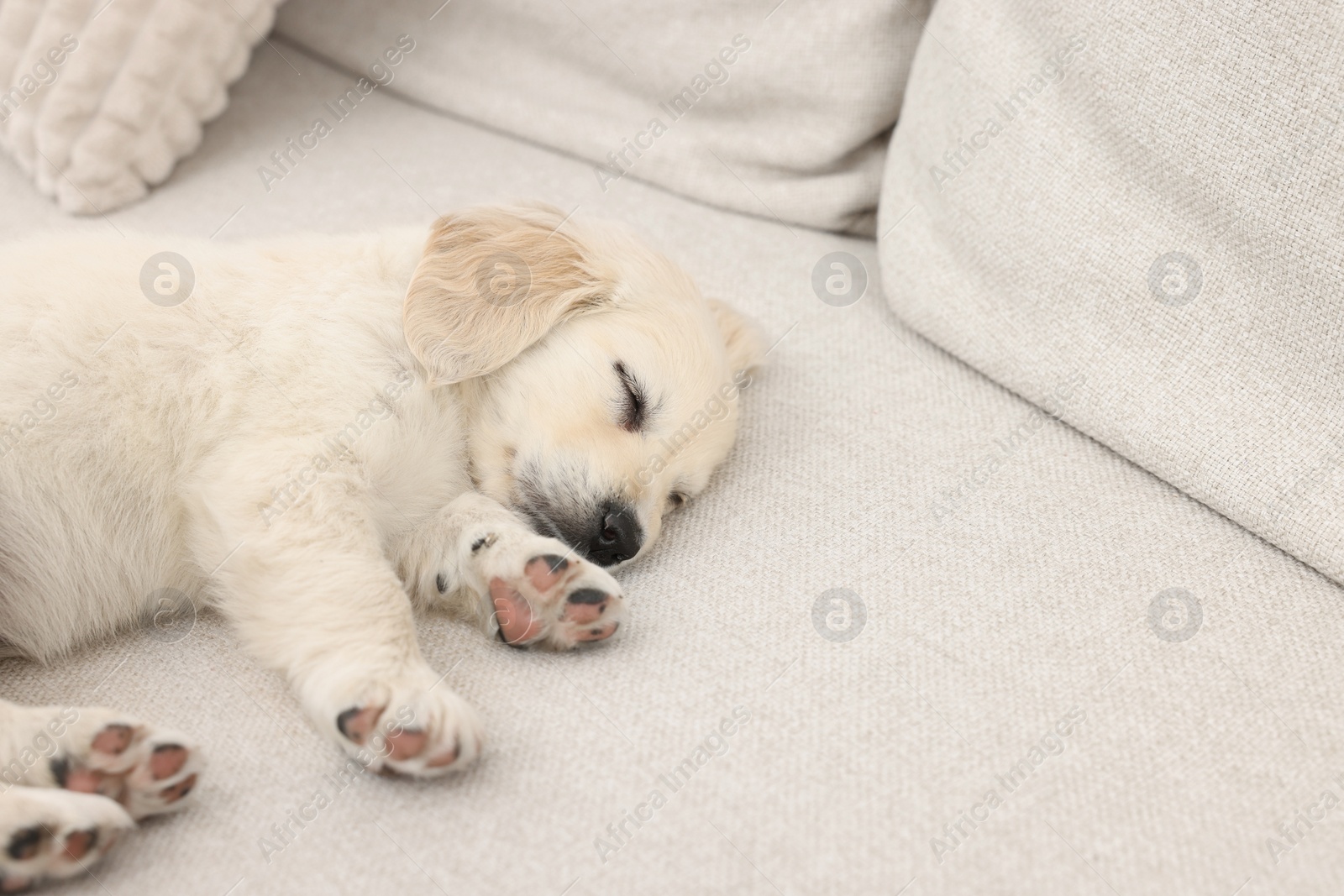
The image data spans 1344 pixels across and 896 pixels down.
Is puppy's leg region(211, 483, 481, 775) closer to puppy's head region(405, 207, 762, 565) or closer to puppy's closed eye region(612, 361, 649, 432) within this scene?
puppy's head region(405, 207, 762, 565)

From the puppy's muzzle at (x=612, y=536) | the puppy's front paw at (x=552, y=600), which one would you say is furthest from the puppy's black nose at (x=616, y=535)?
the puppy's front paw at (x=552, y=600)

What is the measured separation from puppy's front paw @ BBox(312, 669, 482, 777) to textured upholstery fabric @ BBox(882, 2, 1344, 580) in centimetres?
174

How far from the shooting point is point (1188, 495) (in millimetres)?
2318

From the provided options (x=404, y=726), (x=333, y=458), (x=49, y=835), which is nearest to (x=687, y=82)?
(x=333, y=458)

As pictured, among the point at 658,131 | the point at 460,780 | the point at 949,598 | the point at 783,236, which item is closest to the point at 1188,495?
the point at 949,598

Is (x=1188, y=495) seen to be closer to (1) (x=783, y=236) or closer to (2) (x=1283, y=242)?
(2) (x=1283, y=242)

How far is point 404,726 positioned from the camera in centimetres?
160

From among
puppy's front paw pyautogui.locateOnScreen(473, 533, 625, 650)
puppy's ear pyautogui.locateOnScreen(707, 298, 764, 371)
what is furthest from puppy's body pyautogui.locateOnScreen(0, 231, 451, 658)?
puppy's ear pyautogui.locateOnScreen(707, 298, 764, 371)

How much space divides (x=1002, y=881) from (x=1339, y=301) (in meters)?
1.44

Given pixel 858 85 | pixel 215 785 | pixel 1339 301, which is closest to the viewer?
pixel 215 785

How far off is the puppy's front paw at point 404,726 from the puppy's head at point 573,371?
22.2 inches

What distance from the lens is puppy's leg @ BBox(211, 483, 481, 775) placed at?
1615 millimetres

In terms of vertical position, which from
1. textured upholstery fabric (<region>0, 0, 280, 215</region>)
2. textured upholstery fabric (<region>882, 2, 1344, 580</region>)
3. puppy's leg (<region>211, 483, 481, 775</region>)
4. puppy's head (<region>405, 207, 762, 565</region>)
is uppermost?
textured upholstery fabric (<region>882, 2, 1344, 580</region>)

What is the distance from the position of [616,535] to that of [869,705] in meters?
0.65
